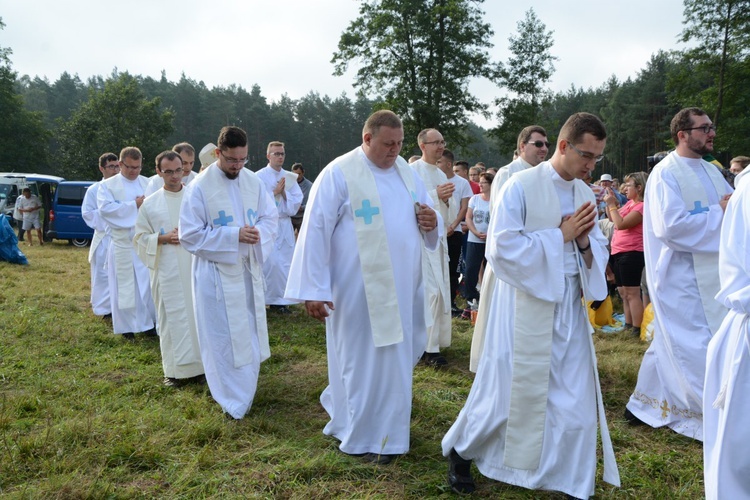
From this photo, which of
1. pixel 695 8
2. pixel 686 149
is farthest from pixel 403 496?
pixel 695 8

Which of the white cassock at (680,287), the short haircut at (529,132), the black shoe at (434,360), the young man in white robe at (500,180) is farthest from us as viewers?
the black shoe at (434,360)

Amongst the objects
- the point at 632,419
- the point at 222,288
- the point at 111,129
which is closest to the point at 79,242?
the point at 222,288

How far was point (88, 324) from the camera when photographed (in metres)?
8.46

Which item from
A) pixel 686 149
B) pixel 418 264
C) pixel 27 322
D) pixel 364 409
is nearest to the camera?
pixel 364 409

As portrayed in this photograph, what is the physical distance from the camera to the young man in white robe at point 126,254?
25.7 ft

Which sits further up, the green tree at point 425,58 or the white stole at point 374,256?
the green tree at point 425,58

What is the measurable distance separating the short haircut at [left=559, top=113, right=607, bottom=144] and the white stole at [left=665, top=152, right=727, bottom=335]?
1.70 metres

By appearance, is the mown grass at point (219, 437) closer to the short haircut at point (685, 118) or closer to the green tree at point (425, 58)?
the short haircut at point (685, 118)

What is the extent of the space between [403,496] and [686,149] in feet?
10.8

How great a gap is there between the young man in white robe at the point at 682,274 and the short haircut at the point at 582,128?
1.59m

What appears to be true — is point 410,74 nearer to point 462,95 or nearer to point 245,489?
point 462,95

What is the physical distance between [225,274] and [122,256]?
12.5 feet

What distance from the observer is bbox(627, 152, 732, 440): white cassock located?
174 inches

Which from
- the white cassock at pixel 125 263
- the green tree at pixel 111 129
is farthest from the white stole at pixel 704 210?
the green tree at pixel 111 129
